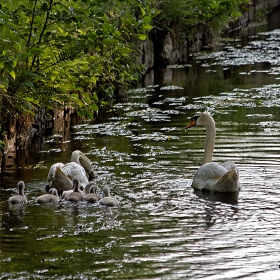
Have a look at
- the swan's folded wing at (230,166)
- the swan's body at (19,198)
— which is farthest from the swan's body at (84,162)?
the swan's folded wing at (230,166)

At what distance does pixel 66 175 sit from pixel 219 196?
8.00 ft

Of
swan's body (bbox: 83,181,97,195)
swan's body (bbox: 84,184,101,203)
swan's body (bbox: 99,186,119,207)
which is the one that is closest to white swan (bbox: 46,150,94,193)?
swan's body (bbox: 83,181,97,195)

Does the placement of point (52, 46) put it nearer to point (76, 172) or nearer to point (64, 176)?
point (76, 172)

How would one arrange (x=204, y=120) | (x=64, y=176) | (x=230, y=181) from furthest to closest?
1. (x=204, y=120)
2. (x=64, y=176)
3. (x=230, y=181)

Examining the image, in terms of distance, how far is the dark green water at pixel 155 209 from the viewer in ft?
23.8

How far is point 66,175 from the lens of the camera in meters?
Answer: 11.4

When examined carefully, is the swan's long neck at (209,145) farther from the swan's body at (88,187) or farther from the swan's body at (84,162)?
the swan's body at (88,187)

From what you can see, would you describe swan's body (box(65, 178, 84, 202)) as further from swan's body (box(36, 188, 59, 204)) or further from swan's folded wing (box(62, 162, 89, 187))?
swan's folded wing (box(62, 162, 89, 187))

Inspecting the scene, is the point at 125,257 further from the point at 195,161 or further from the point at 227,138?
the point at 227,138

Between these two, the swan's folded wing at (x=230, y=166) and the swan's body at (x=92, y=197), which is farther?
the swan's folded wing at (x=230, y=166)

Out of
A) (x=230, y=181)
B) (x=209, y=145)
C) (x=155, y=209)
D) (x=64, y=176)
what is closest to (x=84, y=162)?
(x=64, y=176)

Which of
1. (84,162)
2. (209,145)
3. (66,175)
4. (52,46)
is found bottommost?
(66,175)

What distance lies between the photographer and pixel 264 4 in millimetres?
52500

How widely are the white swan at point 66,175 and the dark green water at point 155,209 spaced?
269mm
